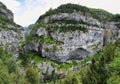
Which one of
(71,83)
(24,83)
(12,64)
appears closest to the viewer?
(71,83)

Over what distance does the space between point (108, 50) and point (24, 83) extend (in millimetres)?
45018

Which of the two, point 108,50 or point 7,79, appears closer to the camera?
point 108,50

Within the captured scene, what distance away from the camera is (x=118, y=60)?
50.3m

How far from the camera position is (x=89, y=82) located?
83500mm

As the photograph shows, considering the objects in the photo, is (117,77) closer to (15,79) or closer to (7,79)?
(7,79)

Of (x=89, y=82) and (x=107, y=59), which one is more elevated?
(x=107, y=59)

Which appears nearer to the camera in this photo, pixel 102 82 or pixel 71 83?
pixel 102 82

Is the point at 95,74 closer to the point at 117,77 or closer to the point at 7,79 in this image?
the point at 117,77

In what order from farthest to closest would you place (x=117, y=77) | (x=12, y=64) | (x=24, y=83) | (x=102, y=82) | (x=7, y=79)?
(x=12, y=64)
(x=24, y=83)
(x=7, y=79)
(x=102, y=82)
(x=117, y=77)

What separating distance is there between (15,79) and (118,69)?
3356 inches

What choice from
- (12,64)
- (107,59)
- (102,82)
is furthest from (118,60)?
(12,64)

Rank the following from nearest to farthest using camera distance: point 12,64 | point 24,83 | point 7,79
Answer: point 7,79 < point 24,83 < point 12,64

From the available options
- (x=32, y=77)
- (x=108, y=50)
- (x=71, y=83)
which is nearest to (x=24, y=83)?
(x=32, y=77)

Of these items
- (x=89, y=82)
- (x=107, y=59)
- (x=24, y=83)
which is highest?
(x=107, y=59)
